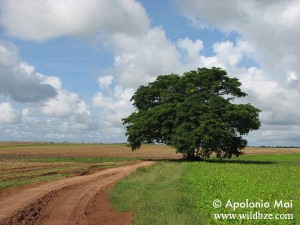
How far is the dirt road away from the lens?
643 inches

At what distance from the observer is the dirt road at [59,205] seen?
1633 cm

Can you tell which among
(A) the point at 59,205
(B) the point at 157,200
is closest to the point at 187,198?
(B) the point at 157,200

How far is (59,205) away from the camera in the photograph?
63.0ft

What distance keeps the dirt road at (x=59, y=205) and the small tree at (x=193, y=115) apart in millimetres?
22170

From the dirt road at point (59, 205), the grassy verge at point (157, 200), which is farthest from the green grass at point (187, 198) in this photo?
the dirt road at point (59, 205)

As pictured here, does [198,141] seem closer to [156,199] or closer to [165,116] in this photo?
[165,116]

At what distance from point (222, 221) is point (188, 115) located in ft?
113

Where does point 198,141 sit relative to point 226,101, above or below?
below

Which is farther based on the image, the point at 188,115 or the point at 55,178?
the point at 188,115

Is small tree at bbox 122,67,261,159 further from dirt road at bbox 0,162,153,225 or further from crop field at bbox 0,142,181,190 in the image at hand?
dirt road at bbox 0,162,153,225

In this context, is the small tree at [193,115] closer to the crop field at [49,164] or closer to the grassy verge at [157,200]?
the crop field at [49,164]

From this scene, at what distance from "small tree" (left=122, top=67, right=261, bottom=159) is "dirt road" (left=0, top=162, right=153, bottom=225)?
72.7ft

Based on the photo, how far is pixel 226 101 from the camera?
5100 cm

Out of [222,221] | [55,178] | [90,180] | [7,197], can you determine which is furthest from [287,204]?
[55,178]
